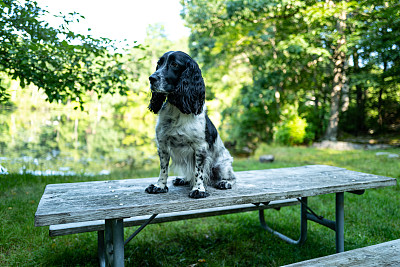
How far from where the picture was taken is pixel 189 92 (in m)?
2.28

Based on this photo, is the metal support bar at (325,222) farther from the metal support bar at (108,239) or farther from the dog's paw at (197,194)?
the metal support bar at (108,239)

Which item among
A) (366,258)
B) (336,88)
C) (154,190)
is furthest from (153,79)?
(336,88)

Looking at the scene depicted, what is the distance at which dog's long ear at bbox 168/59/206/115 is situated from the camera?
7.47 ft

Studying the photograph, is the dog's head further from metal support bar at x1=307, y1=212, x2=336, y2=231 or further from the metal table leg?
metal support bar at x1=307, y1=212, x2=336, y2=231

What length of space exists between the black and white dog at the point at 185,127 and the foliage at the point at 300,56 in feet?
31.8

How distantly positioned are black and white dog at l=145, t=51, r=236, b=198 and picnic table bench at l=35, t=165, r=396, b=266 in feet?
0.49

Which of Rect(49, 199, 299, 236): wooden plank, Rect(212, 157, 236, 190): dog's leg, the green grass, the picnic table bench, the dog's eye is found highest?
the dog's eye

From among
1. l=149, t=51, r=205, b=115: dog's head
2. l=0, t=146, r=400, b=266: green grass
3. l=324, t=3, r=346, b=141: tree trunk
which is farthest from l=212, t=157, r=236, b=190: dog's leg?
l=324, t=3, r=346, b=141: tree trunk

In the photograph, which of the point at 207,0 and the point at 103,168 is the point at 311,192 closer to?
the point at 103,168

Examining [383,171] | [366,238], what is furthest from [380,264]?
[383,171]

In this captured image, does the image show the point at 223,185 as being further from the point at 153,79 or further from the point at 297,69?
the point at 297,69

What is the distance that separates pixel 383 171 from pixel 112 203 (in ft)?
23.8

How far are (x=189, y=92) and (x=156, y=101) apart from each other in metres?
0.39

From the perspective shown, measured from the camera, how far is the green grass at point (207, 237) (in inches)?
133
